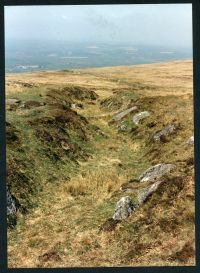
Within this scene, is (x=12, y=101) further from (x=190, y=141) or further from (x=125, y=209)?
(x=125, y=209)

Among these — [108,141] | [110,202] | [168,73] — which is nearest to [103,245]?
[110,202]

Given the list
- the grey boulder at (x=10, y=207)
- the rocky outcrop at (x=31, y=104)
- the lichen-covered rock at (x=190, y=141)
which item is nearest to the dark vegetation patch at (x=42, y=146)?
the rocky outcrop at (x=31, y=104)

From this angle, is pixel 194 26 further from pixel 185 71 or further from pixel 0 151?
pixel 185 71

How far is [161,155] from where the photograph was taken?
19.0m

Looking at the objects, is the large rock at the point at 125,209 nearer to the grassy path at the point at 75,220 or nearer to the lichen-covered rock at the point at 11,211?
the grassy path at the point at 75,220

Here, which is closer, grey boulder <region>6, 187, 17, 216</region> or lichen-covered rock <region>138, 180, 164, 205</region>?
lichen-covered rock <region>138, 180, 164, 205</region>

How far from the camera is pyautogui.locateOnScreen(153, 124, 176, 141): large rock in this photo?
2212 cm

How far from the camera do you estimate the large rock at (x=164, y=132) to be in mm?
22125

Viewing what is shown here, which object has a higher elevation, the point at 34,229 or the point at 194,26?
the point at 194,26

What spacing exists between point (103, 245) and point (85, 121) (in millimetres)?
12553

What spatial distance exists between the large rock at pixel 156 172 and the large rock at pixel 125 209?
157 cm

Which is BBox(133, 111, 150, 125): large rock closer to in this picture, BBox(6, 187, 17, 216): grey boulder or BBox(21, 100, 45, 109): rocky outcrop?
BBox(21, 100, 45, 109): rocky outcrop

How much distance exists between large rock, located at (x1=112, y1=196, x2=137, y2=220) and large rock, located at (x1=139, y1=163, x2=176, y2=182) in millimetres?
1575

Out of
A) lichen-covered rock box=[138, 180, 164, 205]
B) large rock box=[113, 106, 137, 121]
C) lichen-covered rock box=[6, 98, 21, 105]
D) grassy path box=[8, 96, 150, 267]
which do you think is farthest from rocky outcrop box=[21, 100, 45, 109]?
lichen-covered rock box=[138, 180, 164, 205]
